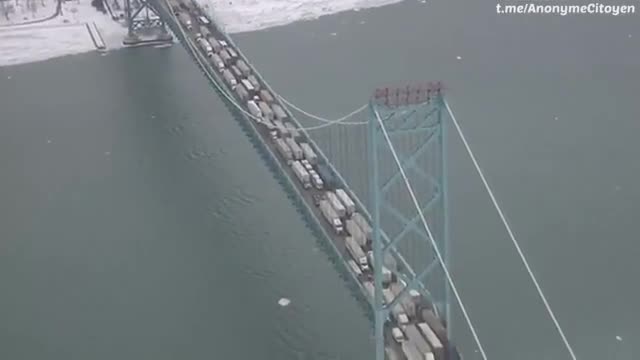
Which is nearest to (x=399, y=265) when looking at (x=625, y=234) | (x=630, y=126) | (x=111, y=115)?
(x=625, y=234)

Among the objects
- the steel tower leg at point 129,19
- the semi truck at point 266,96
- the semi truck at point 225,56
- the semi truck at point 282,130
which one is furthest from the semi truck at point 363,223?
the steel tower leg at point 129,19

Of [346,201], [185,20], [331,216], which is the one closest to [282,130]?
[346,201]

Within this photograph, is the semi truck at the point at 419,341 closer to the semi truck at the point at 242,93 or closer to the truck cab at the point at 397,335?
the truck cab at the point at 397,335

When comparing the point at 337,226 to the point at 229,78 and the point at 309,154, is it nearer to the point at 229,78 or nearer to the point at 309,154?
the point at 309,154

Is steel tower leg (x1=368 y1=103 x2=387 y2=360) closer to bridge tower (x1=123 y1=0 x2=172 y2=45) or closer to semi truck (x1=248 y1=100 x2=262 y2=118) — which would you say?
semi truck (x1=248 y1=100 x2=262 y2=118)

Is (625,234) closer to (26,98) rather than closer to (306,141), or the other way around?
(306,141)

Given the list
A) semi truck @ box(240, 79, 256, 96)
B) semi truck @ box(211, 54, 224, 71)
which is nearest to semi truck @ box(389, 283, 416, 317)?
semi truck @ box(240, 79, 256, 96)
